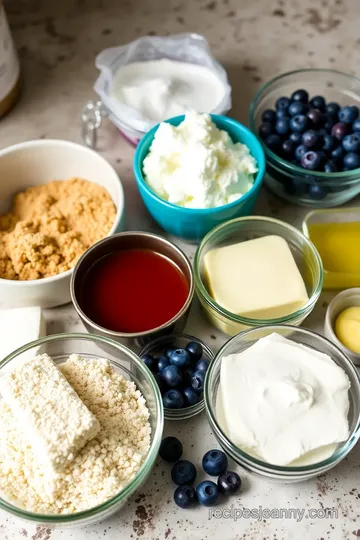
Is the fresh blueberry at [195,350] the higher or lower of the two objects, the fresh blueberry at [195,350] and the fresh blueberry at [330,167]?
the lower

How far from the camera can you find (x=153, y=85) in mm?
1415

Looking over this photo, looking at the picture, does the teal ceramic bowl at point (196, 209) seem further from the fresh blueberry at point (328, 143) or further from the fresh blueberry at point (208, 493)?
the fresh blueberry at point (208, 493)

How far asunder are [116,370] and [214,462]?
238mm

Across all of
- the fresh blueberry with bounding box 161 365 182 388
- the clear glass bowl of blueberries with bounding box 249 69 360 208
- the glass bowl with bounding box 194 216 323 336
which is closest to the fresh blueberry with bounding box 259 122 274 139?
the clear glass bowl of blueberries with bounding box 249 69 360 208

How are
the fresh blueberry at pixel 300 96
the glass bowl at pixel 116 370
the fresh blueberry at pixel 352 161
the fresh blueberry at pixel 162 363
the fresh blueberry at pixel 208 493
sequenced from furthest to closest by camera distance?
the fresh blueberry at pixel 300 96
the fresh blueberry at pixel 352 161
the fresh blueberry at pixel 162 363
the fresh blueberry at pixel 208 493
the glass bowl at pixel 116 370

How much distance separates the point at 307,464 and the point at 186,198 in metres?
0.58

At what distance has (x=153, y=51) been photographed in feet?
5.03

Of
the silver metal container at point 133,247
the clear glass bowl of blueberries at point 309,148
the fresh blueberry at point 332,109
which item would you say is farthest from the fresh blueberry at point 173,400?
the fresh blueberry at point 332,109

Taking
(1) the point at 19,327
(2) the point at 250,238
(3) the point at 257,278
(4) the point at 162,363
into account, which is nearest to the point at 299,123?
(2) the point at 250,238

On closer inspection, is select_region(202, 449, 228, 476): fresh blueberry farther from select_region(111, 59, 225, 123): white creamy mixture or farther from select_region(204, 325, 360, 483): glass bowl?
select_region(111, 59, 225, 123): white creamy mixture

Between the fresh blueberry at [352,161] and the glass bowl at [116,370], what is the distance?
659 mm

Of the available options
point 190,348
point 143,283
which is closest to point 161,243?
point 143,283

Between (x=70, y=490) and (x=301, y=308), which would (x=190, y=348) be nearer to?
A: (x=301, y=308)

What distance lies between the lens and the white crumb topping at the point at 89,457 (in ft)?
3.05
